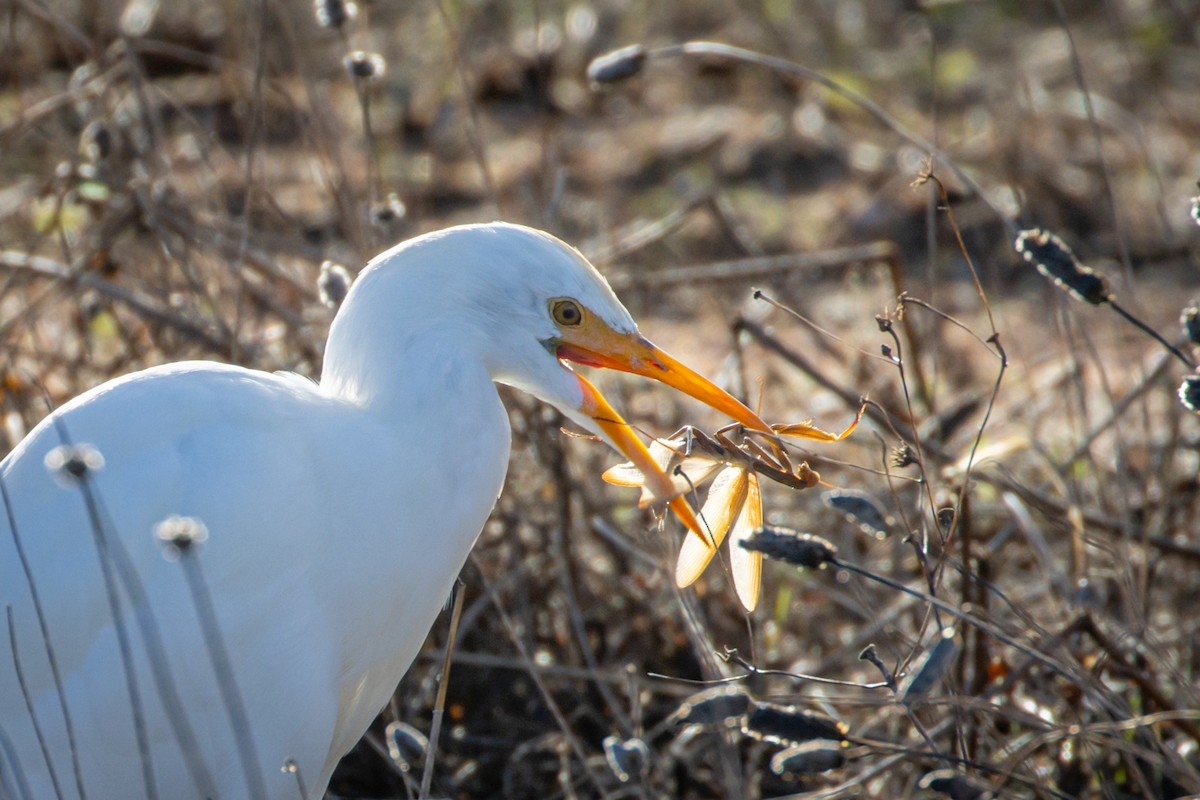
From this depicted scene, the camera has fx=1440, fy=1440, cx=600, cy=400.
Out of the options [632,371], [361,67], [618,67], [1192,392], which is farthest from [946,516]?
[361,67]

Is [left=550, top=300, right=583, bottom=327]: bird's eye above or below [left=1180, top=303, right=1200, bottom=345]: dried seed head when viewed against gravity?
above

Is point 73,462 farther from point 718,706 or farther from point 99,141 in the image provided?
point 99,141

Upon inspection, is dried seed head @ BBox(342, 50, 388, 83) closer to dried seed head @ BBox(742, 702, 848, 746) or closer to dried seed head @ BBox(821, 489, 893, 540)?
dried seed head @ BBox(821, 489, 893, 540)

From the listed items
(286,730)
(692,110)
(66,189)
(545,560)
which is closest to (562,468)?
(545,560)

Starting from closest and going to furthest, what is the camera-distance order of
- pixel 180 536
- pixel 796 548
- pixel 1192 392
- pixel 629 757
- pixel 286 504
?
pixel 180 536
pixel 796 548
pixel 1192 392
pixel 629 757
pixel 286 504

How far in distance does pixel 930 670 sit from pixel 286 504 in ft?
3.28

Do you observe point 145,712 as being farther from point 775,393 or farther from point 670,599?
point 775,393

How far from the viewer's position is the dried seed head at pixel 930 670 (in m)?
1.63

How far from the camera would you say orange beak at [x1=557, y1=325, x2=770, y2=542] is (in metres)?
2.16

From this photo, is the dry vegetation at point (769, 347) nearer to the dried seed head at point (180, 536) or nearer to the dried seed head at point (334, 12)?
the dried seed head at point (334, 12)

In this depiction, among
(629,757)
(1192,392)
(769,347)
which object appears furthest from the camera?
(769,347)

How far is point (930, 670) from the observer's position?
1.65 metres

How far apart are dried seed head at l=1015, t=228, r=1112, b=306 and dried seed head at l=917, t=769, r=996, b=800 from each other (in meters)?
0.63

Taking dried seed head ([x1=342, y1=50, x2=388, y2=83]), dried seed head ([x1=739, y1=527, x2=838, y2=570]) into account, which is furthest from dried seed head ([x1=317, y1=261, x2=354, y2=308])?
dried seed head ([x1=739, y1=527, x2=838, y2=570])
